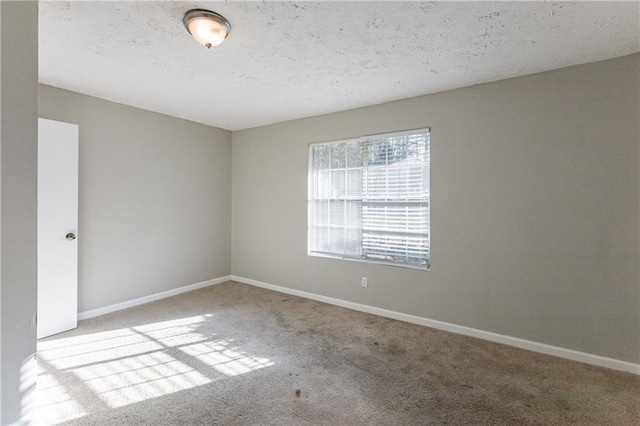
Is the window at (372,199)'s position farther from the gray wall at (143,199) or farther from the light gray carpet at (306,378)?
the gray wall at (143,199)

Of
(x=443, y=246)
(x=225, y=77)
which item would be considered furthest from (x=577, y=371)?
(x=225, y=77)

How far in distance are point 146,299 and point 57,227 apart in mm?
1431

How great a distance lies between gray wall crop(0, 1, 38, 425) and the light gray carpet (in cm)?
65

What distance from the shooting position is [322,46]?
2.36 metres

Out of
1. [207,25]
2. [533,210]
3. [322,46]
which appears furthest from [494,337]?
[207,25]

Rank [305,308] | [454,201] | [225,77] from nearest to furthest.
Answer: [225,77] < [454,201] < [305,308]

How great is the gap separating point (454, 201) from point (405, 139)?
0.93 metres

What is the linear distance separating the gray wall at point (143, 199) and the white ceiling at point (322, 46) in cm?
48

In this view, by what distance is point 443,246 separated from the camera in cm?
327

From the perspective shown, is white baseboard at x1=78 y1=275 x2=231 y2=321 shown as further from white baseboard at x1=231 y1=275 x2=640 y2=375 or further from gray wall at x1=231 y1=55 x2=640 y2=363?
gray wall at x1=231 y1=55 x2=640 y2=363

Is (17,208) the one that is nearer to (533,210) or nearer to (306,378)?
(306,378)

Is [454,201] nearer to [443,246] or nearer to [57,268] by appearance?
[443,246]

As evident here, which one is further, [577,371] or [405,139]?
[405,139]

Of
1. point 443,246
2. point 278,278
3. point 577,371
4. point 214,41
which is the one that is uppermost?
point 214,41
